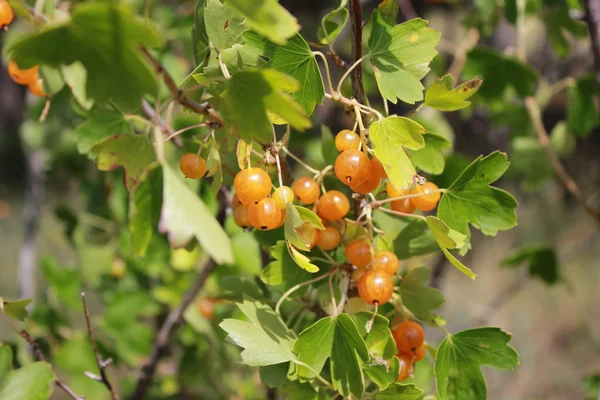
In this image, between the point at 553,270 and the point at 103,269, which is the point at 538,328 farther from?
the point at 103,269

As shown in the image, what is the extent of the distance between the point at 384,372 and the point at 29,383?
0.40 m

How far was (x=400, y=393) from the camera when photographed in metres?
0.50

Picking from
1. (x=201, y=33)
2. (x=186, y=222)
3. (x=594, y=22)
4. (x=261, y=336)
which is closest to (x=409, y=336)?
(x=261, y=336)

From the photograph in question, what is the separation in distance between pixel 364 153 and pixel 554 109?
3123 millimetres

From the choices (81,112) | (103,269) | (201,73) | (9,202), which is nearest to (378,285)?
(201,73)

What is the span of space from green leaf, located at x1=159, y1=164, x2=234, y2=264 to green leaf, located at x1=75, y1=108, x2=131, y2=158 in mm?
326

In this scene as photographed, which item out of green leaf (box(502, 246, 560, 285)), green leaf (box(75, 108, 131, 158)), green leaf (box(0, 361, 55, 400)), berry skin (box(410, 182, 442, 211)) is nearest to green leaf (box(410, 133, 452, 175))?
berry skin (box(410, 182, 442, 211))

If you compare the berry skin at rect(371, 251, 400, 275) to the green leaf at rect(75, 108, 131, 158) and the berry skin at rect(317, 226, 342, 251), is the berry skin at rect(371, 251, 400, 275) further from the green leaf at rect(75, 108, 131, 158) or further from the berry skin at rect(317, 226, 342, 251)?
the green leaf at rect(75, 108, 131, 158)

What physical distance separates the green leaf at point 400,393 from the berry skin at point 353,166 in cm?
20

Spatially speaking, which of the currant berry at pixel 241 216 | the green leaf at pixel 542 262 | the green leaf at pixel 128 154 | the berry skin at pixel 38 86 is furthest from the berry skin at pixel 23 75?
the green leaf at pixel 542 262

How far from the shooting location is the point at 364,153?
470mm

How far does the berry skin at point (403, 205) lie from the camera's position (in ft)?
1.80

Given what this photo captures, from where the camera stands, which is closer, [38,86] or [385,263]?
[385,263]

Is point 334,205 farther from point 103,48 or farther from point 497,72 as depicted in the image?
point 497,72
